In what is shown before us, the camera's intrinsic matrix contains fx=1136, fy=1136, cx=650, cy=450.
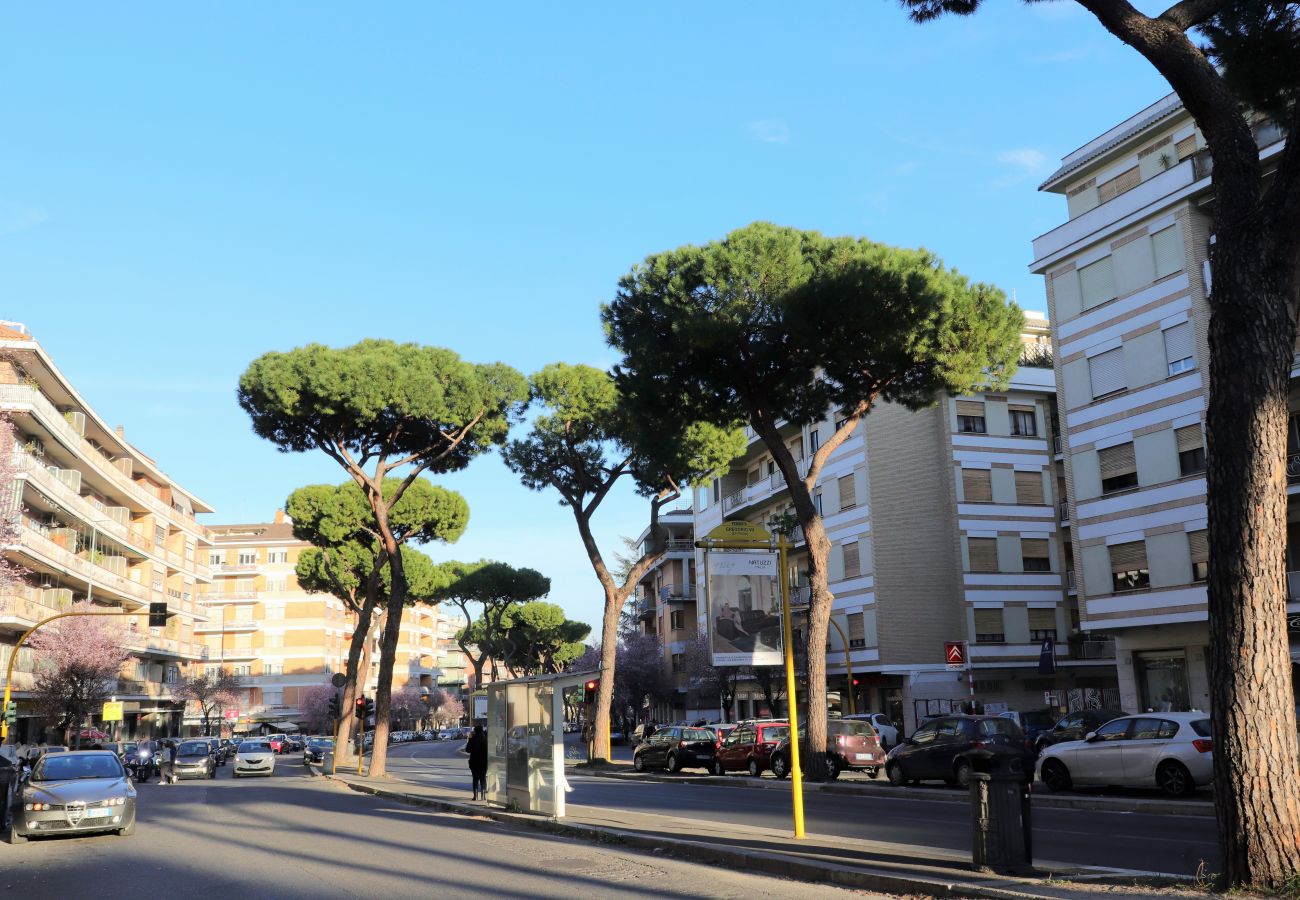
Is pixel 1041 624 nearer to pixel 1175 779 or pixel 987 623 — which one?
pixel 987 623

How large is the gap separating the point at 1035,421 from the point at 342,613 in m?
75.0

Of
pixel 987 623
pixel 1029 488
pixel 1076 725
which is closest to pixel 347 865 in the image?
pixel 1076 725

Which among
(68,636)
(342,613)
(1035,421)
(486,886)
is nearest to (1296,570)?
(1035,421)

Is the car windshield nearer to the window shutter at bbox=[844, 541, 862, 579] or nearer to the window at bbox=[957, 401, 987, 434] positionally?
the window shutter at bbox=[844, 541, 862, 579]

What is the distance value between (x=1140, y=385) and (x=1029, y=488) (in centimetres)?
1457

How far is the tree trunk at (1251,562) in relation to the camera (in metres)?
8.32

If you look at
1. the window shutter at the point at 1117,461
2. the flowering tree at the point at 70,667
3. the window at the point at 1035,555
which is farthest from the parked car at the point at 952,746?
the flowering tree at the point at 70,667

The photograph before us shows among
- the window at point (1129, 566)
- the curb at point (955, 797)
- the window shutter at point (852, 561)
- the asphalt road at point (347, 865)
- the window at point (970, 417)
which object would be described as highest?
the window at point (970, 417)

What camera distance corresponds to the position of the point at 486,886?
10477mm

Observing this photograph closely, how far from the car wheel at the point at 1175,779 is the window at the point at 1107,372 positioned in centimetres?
1810

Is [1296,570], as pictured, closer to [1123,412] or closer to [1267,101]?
[1123,412]

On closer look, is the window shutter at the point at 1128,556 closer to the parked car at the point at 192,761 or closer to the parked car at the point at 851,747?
the parked car at the point at 851,747

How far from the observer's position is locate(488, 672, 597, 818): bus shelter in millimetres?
17625

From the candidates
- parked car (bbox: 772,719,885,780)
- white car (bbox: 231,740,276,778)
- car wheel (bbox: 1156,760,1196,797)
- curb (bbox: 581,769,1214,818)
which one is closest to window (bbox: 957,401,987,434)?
parked car (bbox: 772,719,885,780)
